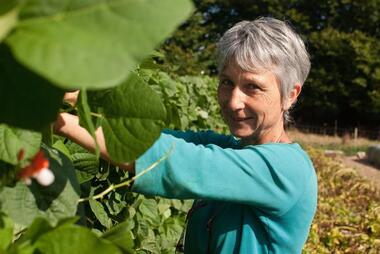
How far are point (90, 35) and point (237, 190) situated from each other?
1011 mm

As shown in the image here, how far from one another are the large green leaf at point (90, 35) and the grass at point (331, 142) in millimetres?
20925

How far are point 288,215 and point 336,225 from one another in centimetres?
382

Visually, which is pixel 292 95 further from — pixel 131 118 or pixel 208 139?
pixel 131 118

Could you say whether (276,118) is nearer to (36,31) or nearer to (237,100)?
(237,100)

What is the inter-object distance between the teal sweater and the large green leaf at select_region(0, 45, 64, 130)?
2.08 feet

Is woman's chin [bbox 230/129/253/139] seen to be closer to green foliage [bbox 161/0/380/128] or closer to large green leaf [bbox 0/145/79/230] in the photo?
large green leaf [bbox 0/145/79/230]

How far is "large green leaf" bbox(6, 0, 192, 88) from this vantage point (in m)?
0.44

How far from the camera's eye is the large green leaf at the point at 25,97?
55cm

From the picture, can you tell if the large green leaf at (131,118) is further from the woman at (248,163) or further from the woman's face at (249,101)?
the woman's face at (249,101)

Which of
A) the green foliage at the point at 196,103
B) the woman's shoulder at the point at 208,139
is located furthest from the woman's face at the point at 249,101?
the green foliage at the point at 196,103

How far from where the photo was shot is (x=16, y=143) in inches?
28.7

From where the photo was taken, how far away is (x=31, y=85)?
0.55 meters

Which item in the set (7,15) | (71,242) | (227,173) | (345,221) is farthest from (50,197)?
(345,221)

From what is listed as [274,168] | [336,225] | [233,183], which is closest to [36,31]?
[233,183]
